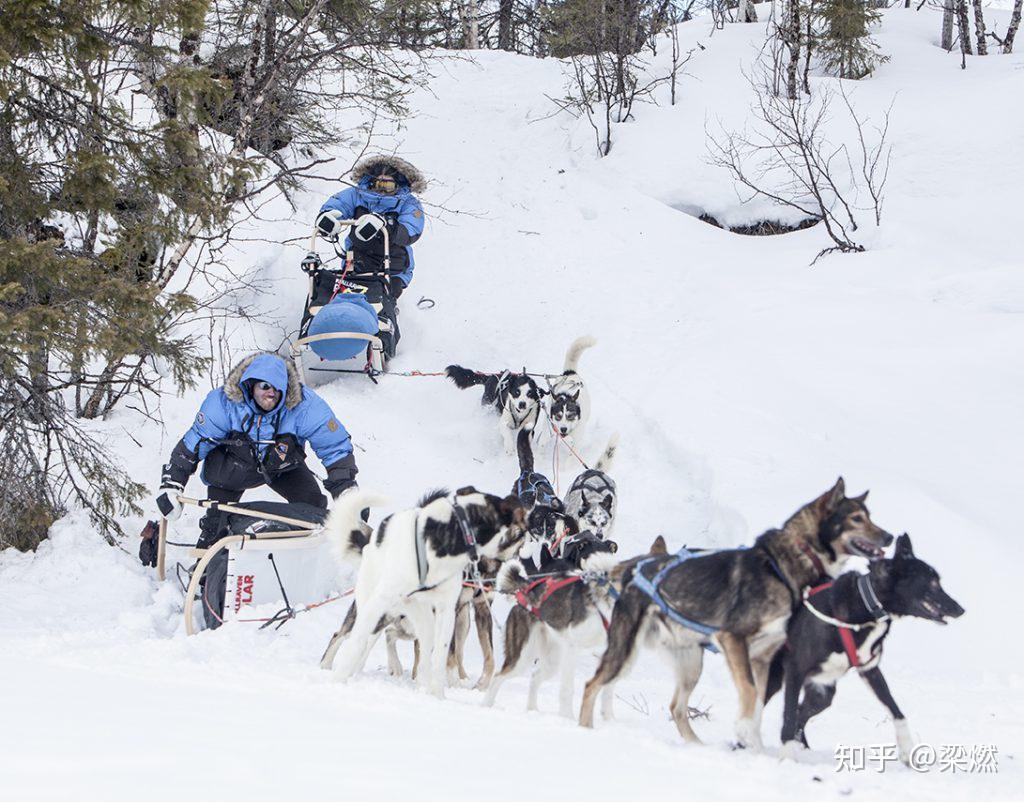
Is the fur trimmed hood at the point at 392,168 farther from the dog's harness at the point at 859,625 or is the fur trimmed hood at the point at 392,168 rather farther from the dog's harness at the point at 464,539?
the dog's harness at the point at 859,625

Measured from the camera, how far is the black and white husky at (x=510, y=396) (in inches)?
301

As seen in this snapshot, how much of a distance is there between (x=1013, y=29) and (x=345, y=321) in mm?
11286

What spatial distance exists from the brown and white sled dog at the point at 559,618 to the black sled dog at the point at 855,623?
0.78 meters

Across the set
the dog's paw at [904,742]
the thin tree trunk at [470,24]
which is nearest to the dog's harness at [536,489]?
the dog's paw at [904,742]

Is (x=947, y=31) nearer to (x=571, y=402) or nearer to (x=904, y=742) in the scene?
(x=571, y=402)

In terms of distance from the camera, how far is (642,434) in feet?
25.6

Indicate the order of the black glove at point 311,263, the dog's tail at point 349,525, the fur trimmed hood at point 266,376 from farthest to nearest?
the black glove at point 311,263 → the fur trimmed hood at point 266,376 → the dog's tail at point 349,525

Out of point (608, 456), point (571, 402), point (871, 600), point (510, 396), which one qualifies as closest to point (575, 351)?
point (571, 402)

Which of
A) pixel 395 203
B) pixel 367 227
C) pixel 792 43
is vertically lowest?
pixel 367 227

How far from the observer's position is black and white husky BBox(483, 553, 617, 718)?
387 centimetres

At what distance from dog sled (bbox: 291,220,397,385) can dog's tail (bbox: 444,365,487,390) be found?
0.71 m

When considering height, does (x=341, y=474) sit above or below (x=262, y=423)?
below

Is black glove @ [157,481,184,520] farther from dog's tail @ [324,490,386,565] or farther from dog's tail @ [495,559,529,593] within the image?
dog's tail @ [495,559,529,593]

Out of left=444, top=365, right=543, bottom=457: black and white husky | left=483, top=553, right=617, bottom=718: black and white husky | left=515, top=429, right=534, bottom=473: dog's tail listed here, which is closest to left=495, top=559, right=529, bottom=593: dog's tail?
left=483, top=553, right=617, bottom=718: black and white husky
